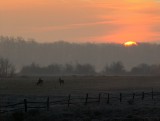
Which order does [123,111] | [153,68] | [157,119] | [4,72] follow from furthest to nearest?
[153,68] → [4,72] → [123,111] → [157,119]

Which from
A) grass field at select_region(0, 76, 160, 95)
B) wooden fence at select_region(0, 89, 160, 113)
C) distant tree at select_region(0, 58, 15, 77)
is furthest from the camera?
distant tree at select_region(0, 58, 15, 77)

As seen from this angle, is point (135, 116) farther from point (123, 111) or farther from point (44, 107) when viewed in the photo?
point (44, 107)

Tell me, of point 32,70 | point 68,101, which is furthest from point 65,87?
point 32,70

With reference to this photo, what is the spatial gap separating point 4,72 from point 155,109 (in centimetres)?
12399

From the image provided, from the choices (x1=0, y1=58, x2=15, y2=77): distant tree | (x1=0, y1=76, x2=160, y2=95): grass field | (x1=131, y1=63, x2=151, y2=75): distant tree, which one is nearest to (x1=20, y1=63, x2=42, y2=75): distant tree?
(x1=0, y1=58, x2=15, y2=77): distant tree

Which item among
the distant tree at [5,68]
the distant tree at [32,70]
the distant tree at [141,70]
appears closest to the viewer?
the distant tree at [5,68]

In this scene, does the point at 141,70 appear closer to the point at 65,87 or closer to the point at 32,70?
the point at 32,70

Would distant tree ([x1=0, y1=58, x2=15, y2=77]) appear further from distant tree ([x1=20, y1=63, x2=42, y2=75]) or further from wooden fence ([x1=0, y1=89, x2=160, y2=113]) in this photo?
wooden fence ([x1=0, y1=89, x2=160, y2=113])

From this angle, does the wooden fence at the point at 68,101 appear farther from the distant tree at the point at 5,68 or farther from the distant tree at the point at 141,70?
the distant tree at the point at 141,70

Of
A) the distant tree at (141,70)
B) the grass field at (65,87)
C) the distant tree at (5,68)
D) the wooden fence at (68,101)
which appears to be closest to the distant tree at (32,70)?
the distant tree at (5,68)

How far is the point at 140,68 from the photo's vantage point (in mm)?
195000

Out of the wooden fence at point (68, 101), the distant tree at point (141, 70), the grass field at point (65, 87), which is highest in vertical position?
the distant tree at point (141, 70)

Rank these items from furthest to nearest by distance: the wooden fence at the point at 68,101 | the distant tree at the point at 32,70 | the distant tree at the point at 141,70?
the distant tree at the point at 32,70
the distant tree at the point at 141,70
the wooden fence at the point at 68,101

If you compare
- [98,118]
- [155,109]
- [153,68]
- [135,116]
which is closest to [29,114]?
[98,118]
